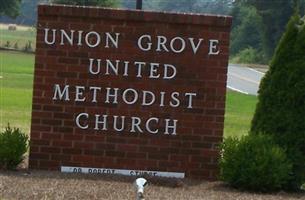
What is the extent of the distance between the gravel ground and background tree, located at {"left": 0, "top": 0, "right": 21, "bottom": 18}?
82.5 meters

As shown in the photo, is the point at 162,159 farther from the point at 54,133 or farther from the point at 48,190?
the point at 48,190

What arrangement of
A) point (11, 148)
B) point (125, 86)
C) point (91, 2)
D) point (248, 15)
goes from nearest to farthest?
point (11, 148)
point (125, 86)
point (91, 2)
point (248, 15)

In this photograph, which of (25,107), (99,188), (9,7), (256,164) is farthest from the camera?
Result: (9,7)

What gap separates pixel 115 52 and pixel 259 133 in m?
1.88

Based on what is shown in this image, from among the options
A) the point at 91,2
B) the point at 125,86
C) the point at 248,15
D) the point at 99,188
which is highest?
the point at 125,86

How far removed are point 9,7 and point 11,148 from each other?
83.9 metres

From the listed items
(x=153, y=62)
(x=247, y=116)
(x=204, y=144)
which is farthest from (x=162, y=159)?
(x=247, y=116)

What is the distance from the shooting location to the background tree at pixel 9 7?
295 feet

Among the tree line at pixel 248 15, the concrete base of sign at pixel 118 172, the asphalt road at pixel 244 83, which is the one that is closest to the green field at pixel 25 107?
the asphalt road at pixel 244 83

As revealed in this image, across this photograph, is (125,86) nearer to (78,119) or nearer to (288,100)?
(78,119)

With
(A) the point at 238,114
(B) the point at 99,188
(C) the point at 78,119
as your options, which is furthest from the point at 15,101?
(B) the point at 99,188

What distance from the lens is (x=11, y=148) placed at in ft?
30.0

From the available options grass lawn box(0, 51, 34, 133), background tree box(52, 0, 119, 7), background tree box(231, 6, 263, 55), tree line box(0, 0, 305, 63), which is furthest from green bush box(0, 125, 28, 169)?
background tree box(231, 6, 263, 55)

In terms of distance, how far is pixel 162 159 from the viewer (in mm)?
9508
